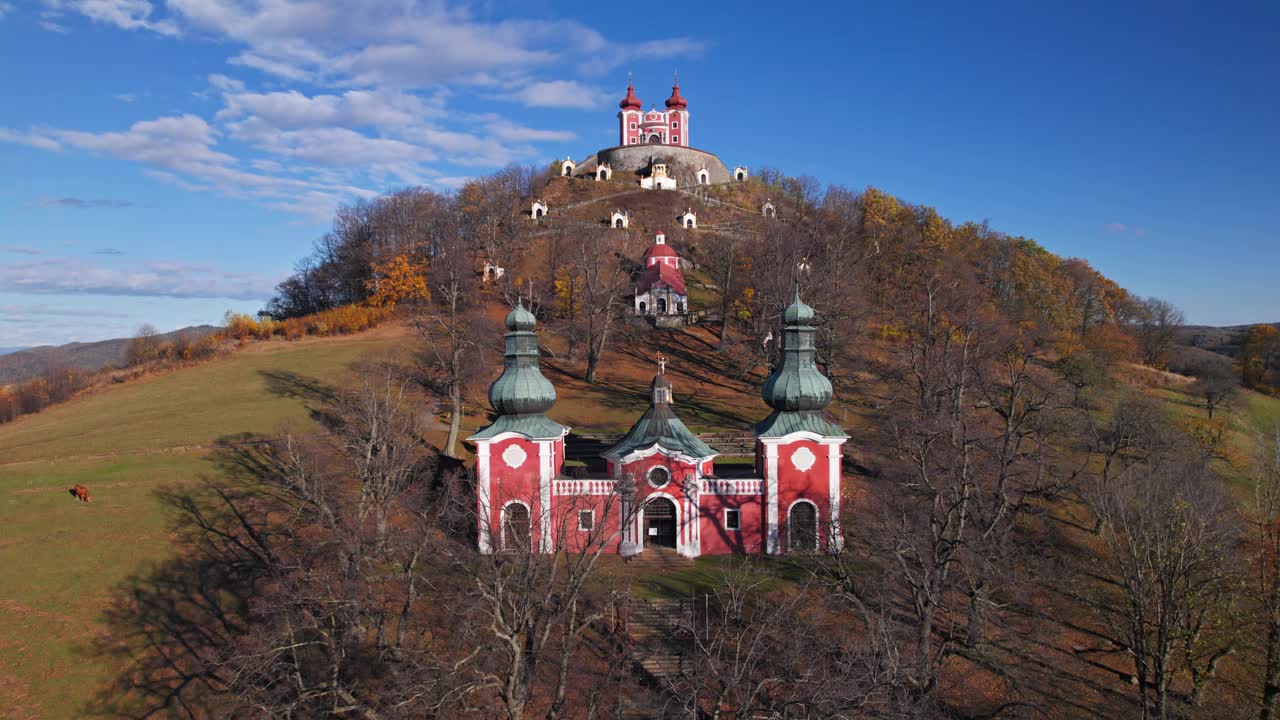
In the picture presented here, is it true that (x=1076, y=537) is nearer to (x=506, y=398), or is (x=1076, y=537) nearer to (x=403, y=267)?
(x=506, y=398)

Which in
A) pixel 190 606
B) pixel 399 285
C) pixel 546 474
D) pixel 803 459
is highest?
pixel 399 285

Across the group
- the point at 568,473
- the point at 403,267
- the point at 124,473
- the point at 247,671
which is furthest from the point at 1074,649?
the point at 403,267

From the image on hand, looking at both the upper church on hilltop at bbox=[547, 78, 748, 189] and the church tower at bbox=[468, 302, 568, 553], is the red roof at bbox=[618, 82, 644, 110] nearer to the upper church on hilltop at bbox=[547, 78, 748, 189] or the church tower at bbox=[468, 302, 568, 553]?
the upper church on hilltop at bbox=[547, 78, 748, 189]

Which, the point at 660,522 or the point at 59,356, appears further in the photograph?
the point at 59,356

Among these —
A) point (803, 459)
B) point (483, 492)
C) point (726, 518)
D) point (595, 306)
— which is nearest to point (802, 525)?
point (803, 459)

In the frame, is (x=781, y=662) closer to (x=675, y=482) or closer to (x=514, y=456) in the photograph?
(x=675, y=482)

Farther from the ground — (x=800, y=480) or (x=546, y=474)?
(x=546, y=474)
